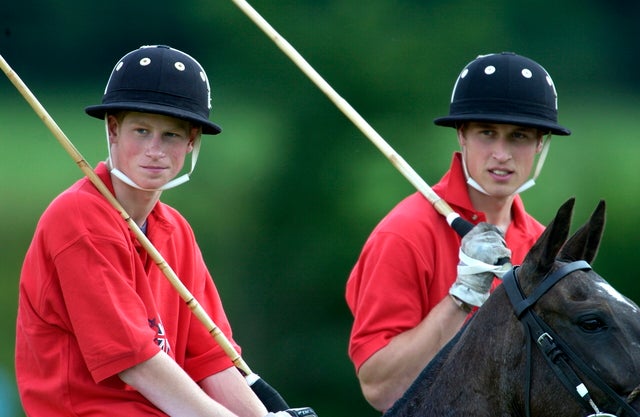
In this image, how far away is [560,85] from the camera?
805 cm

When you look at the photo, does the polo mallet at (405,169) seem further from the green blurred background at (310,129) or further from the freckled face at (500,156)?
the green blurred background at (310,129)

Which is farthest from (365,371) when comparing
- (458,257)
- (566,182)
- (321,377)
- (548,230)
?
(566,182)

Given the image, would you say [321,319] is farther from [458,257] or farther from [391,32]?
[458,257]

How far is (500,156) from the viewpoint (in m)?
4.70

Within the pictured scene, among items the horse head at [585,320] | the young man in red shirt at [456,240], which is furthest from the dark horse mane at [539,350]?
the young man in red shirt at [456,240]

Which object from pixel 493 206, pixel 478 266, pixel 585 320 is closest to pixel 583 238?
pixel 585 320

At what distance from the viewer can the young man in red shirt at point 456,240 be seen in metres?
4.39

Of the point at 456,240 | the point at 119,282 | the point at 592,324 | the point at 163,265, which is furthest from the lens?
the point at 456,240

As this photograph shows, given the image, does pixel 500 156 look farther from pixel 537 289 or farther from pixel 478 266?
pixel 537 289

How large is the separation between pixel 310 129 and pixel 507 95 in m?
3.24

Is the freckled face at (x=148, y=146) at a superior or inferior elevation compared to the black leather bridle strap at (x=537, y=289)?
superior

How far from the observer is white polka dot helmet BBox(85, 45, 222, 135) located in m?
4.28

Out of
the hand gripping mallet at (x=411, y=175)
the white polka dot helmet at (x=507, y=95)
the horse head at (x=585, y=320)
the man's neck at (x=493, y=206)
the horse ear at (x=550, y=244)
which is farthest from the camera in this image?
the man's neck at (x=493, y=206)

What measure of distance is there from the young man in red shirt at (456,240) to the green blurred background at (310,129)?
9.01 feet
